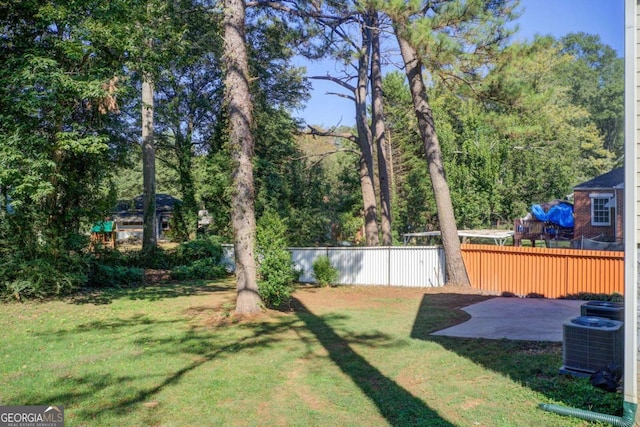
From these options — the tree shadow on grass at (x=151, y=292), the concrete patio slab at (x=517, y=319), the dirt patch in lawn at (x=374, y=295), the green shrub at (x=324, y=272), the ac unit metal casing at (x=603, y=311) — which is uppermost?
the ac unit metal casing at (x=603, y=311)

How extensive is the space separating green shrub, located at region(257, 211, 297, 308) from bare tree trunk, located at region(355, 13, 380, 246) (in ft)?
33.6

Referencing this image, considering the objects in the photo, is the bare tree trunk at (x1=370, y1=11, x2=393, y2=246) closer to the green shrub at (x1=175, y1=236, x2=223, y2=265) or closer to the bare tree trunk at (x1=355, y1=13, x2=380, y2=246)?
the bare tree trunk at (x1=355, y1=13, x2=380, y2=246)

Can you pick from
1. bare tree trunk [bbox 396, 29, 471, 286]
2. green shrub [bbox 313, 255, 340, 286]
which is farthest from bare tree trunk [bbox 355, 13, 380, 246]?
bare tree trunk [bbox 396, 29, 471, 286]

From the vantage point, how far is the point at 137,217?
3772 cm

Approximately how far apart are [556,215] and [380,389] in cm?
2107

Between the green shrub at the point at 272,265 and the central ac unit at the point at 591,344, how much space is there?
6.47 m

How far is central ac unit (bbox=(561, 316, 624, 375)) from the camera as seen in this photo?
5.18 metres

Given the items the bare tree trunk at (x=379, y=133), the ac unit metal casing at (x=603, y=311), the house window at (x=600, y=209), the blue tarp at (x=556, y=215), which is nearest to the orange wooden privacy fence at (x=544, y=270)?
the ac unit metal casing at (x=603, y=311)

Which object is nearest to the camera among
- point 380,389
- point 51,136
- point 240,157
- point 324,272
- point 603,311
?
point 380,389

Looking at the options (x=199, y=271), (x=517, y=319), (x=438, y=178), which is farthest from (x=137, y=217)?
(x=517, y=319)

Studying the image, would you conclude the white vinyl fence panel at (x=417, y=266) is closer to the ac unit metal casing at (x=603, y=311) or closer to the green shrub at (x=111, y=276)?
the green shrub at (x=111, y=276)

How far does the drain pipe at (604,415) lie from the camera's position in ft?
13.7

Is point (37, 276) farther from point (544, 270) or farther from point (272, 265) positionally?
point (544, 270)

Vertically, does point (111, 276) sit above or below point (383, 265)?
below
